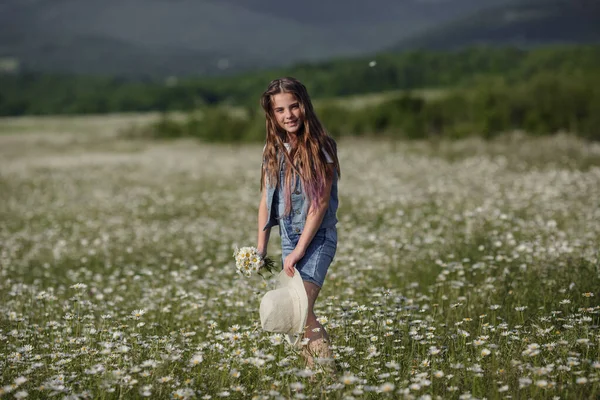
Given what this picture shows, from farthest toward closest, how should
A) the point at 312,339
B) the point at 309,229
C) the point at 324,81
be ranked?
the point at 324,81 → the point at 312,339 → the point at 309,229

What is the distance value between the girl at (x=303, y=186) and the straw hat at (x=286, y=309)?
141 millimetres

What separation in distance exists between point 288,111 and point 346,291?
2690mm

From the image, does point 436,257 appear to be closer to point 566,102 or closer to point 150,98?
point 566,102

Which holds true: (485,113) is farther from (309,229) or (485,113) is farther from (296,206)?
(309,229)

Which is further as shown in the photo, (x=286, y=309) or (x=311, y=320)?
(x=311, y=320)

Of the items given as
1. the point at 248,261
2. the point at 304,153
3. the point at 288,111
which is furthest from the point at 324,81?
the point at 248,261

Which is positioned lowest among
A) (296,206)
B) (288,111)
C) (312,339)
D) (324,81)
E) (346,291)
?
(346,291)

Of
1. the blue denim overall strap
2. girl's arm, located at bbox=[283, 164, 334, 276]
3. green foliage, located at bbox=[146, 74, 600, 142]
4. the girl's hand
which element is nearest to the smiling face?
the blue denim overall strap

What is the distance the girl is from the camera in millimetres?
4355

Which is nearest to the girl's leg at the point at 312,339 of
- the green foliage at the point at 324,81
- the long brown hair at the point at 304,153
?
the long brown hair at the point at 304,153

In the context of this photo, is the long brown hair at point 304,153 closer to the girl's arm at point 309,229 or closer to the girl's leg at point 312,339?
the girl's arm at point 309,229

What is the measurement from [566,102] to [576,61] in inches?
1273

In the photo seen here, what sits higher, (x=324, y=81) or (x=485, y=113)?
(x=324, y=81)

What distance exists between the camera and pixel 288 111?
4445 millimetres
